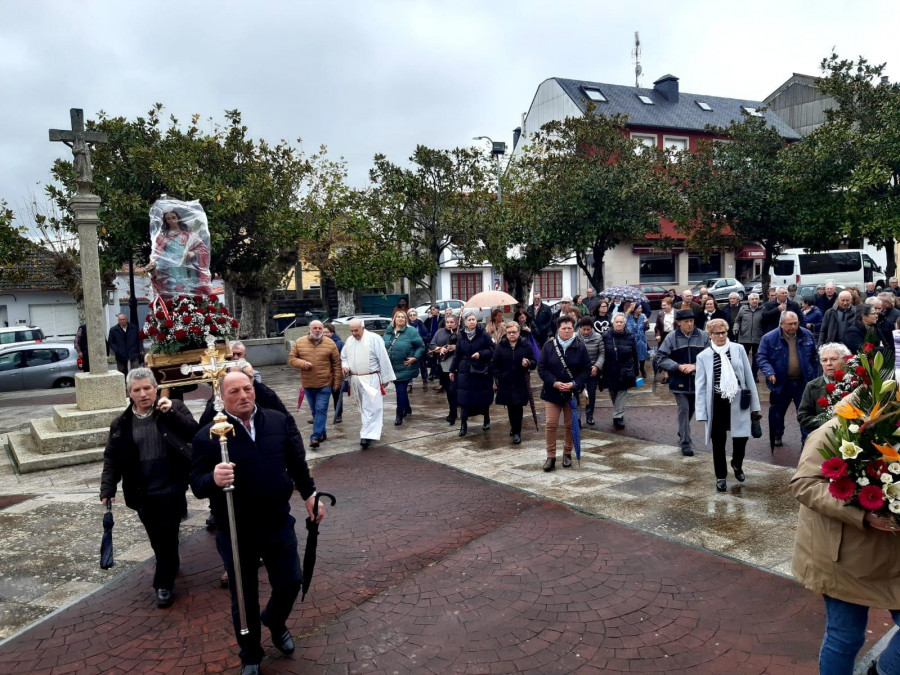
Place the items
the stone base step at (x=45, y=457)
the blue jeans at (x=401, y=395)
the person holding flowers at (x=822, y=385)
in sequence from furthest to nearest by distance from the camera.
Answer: the blue jeans at (x=401, y=395) → the stone base step at (x=45, y=457) → the person holding flowers at (x=822, y=385)

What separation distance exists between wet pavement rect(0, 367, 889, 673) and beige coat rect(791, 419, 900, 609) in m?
1.09

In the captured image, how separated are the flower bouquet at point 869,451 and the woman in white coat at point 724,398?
4.08m

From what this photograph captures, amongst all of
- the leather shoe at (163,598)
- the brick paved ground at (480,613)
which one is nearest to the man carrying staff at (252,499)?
the brick paved ground at (480,613)

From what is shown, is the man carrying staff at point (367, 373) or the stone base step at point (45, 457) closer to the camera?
the stone base step at point (45, 457)

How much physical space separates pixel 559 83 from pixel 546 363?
111 feet

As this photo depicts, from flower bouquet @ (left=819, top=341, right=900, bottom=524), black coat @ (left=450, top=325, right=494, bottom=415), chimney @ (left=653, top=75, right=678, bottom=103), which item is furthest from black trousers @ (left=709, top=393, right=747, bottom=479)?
chimney @ (left=653, top=75, right=678, bottom=103)

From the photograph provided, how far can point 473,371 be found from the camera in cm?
988

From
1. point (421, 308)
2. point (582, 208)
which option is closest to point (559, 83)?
point (421, 308)

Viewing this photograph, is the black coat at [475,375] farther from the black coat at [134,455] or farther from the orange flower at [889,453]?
the orange flower at [889,453]

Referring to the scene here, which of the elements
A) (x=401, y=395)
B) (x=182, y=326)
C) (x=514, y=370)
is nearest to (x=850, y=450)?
(x=514, y=370)

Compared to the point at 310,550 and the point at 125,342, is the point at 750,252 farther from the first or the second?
the point at 310,550

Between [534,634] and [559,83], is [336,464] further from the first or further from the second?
[559,83]

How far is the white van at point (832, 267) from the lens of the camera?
2953 cm

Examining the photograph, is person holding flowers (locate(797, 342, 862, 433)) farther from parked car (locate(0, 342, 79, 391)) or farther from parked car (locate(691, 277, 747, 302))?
parked car (locate(691, 277, 747, 302))
